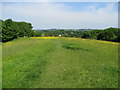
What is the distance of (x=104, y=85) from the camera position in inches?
300

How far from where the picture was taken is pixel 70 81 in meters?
8.28

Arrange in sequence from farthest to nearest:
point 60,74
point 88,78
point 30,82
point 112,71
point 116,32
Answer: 1. point 116,32
2. point 112,71
3. point 60,74
4. point 88,78
5. point 30,82

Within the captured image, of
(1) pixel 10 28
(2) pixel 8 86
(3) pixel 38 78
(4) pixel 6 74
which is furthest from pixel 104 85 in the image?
(1) pixel 10 28

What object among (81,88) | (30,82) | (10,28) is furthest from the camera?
(10,28)

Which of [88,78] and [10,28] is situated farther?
[10,28]

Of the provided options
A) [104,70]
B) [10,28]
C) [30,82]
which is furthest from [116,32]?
[30,82]

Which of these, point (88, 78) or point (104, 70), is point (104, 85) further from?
point (104, 70)

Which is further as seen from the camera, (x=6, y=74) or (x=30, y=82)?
(x=6, y=74)

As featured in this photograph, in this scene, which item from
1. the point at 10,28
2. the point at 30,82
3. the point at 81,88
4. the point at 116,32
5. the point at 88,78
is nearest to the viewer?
the point at 81,88

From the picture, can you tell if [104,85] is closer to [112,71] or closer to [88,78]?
[88,78]

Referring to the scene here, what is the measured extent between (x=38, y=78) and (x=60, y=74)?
1.67m

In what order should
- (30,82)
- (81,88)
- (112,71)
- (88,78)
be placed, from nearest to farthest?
(81,88) → (30,82) → (88,78) → (112,71)

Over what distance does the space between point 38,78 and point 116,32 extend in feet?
218

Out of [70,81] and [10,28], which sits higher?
[10,28]
